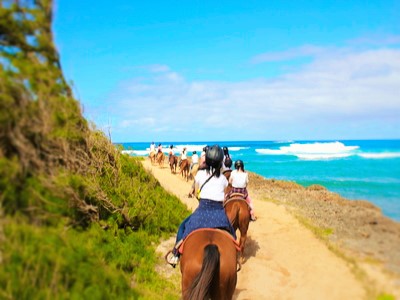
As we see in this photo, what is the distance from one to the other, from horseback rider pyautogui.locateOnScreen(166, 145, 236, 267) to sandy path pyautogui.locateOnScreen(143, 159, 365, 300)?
1.59 meters

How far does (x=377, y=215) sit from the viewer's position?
2816 millimetres

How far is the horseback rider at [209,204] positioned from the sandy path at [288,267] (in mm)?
1592

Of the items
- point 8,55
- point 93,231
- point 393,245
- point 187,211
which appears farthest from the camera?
point 187,211

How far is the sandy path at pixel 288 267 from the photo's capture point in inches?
117

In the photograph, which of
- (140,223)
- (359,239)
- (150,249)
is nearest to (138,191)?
(140,223)

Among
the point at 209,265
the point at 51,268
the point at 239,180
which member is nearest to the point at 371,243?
the point at 209,265

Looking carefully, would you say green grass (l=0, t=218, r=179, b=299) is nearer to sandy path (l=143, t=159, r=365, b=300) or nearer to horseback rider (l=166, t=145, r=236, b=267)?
horseback rider (l=166, t=145, r=236, b=267)

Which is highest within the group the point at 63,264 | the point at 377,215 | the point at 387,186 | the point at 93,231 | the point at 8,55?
the point at 8,55

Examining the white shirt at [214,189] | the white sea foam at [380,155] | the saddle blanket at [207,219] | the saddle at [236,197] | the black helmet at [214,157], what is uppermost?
the white sea foam at [380,155]

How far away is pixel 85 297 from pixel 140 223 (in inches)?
209

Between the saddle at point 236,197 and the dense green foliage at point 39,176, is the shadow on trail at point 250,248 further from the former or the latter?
the dense green foliage at point 39,176

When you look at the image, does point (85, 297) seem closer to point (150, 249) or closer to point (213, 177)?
point (213, 177)

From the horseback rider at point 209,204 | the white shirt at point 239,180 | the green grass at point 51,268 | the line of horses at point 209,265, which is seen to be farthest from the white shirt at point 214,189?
the white shirt at point 239,180

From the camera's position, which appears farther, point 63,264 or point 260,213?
point 260,213
